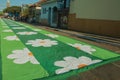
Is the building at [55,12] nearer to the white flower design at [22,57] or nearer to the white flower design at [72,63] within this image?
the white flower design at [22,57]

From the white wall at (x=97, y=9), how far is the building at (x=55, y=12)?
3.33 meters

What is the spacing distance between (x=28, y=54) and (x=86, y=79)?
2.56m

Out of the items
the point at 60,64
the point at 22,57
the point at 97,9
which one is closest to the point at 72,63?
the point at 60,64

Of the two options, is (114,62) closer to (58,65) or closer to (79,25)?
(58,65)

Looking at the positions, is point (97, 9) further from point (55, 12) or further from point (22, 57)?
point (22, 57)

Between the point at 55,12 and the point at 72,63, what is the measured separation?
1126 inches

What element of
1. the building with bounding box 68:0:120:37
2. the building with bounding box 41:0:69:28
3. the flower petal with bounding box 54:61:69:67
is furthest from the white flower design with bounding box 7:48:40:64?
the building with bounding box 41:0:69:28

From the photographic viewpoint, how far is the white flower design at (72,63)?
4.63 m

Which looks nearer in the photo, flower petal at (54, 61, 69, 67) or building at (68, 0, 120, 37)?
flower petal at (54, 61, 69, 67)

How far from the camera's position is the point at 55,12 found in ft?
109

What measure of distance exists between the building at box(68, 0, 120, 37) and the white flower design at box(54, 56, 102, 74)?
11.2 meters

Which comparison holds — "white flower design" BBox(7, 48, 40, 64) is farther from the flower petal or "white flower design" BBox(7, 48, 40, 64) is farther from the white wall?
the white wall

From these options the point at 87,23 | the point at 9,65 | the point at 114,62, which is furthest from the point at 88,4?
the point at 9,65

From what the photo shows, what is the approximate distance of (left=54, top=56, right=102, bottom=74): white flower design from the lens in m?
4.63
